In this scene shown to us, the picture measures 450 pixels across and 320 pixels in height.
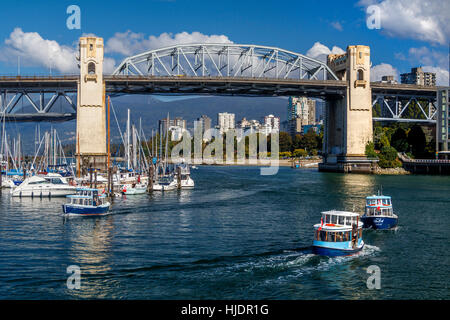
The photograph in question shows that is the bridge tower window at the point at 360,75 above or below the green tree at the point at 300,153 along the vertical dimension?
above

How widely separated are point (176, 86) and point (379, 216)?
6831cm

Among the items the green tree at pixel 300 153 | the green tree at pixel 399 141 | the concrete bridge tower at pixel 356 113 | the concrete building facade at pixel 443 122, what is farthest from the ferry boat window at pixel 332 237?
the green tree at pixel 300 153

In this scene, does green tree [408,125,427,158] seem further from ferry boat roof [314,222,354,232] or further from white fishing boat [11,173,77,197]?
ferry boat roof [314,222,354,232]

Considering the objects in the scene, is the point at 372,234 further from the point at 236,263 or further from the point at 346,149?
the point at 346,149

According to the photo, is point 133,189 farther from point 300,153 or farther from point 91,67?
point 300,153

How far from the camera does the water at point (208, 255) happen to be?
2347 centimetres

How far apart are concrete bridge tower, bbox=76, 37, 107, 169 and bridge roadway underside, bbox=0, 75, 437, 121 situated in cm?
253

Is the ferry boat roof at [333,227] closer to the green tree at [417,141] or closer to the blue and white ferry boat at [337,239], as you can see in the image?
the blue and white ferry boat at [337,239]

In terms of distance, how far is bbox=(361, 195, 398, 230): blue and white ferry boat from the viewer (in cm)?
3897

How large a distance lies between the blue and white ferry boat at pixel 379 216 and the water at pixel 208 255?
1.01 m

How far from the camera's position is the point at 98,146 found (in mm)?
93750

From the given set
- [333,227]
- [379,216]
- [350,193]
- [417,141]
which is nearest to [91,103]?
[350,193]

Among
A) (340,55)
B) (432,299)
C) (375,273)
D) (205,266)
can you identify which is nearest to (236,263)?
(205,266)
